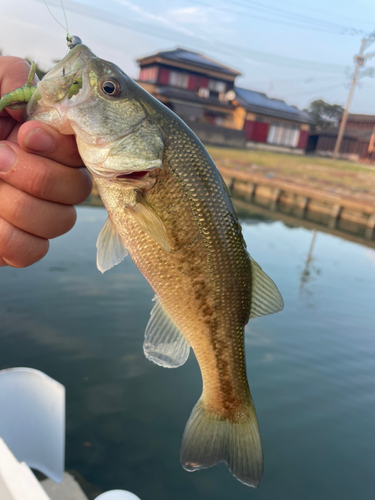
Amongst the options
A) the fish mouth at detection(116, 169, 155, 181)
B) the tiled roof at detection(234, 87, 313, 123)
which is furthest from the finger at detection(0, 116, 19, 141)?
the tiled roof at detection(234, 87, 313, 123)

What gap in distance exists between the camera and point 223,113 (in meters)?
34.1

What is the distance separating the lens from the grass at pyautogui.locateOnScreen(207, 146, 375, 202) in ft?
59.0

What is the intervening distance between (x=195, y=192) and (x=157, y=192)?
0.16m

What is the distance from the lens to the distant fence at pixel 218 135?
2802cm

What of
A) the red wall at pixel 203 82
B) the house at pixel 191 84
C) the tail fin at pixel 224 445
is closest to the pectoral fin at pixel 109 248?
the tail fin at pixel 224 445

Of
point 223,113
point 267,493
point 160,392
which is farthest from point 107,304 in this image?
point 223,113

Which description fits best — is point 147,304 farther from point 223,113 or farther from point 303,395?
point 223,113

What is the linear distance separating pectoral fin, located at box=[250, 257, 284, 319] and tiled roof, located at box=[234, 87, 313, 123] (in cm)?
3434

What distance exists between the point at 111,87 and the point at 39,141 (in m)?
0.38

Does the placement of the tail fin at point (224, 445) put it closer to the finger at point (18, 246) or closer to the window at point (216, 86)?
the finger at point (18, 246)

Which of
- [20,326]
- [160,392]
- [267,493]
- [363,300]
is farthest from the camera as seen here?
[363,300]

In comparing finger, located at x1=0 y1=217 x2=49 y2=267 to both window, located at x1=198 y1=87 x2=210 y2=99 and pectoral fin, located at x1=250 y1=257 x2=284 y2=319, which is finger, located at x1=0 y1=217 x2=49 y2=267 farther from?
window, located at x1=198 y1=87 x2=210 y2=99

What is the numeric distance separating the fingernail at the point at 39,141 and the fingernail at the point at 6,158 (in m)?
0.11

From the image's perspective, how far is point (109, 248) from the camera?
1.57 m
